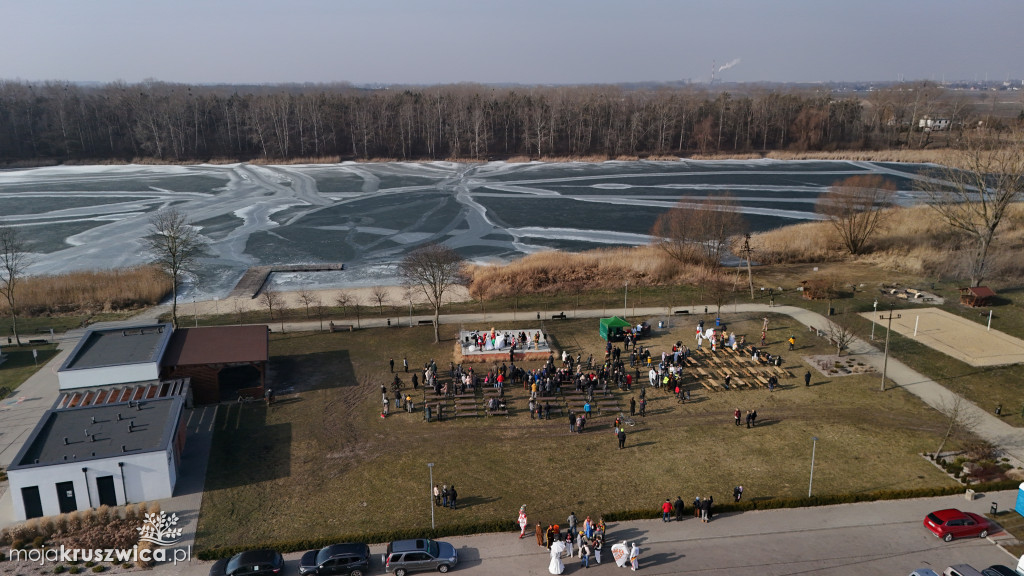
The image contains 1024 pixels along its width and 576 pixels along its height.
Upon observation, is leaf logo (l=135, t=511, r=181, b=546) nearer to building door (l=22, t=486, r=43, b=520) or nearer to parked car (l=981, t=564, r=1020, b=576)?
building door (l=22, t=486, r=43, b=520)

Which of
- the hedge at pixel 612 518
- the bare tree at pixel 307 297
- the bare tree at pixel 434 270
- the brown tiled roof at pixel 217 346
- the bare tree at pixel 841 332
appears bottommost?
the hedge at pixel 612 518

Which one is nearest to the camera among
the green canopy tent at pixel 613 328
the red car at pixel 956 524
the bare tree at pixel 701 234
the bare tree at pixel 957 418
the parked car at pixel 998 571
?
the parked car at pixel 998 571

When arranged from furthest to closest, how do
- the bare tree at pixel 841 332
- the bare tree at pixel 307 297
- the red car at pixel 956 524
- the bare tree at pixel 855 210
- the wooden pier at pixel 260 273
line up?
the bare tree at pixel 855 210 < the wooden pier at pixel 260 273 < the bare tree at pixel 307 297 < the bare tree at pixel 841 332 < the red car at pixel 956 524

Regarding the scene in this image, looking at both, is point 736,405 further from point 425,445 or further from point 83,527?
point 83,527

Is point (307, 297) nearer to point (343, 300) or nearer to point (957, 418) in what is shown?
point (343, 300)

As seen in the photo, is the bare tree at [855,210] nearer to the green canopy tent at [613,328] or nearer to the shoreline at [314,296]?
the green canopy tent at [613,328]

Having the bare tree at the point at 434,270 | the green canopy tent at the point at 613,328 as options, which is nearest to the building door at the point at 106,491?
the bare tree at the point at 434,270

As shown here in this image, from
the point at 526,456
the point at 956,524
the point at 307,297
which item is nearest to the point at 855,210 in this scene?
the point at 956,524
